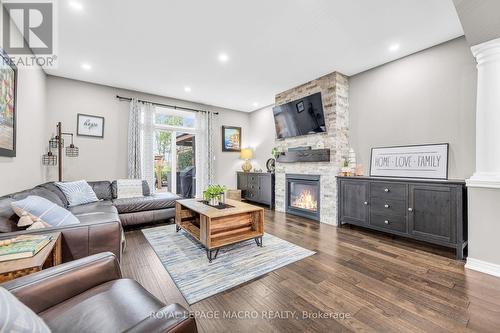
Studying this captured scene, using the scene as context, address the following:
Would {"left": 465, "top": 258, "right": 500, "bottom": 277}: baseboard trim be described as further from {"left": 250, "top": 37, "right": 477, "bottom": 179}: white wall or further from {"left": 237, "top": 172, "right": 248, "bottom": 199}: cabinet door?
{"left": 237, "top": 172, "right": 248, "bottom": 199}: cabinet door

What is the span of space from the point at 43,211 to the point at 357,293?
2841 millimetres

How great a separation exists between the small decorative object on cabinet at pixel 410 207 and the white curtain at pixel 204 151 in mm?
3303

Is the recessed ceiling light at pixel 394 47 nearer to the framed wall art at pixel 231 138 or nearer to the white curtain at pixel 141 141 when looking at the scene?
the framed wall art at pixel 231 138

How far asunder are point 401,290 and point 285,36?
3.08m

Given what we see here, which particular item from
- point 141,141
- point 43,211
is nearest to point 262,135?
point 141,141

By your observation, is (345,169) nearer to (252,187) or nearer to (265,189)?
(265,189)

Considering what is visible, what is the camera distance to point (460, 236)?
8.10ft

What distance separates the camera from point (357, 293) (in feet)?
6.01

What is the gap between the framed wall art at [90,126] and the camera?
423 centimetres

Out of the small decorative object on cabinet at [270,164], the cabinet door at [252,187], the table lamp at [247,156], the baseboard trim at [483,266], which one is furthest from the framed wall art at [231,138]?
the baseboard trim at [483,266]

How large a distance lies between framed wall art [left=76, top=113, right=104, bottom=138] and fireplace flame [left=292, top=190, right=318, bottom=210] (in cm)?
434

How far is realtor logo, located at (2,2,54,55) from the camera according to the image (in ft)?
7.55

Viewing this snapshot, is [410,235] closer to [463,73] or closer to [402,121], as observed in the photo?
[402,121]

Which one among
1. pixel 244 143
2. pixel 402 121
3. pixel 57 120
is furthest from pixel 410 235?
pixel 57 120
